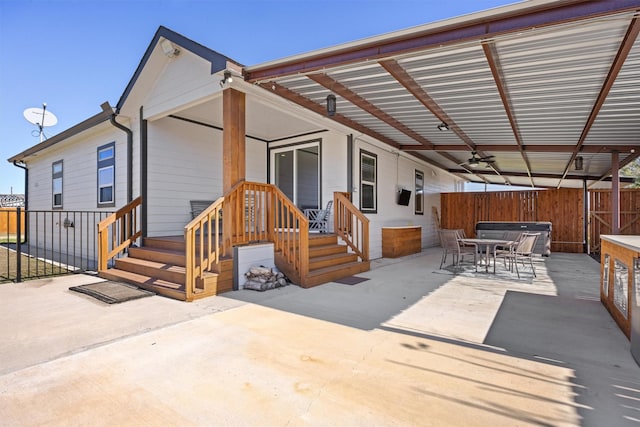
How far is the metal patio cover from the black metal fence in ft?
16.3

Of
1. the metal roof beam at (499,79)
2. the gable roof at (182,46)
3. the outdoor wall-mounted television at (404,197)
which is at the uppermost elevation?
the gable roof at (182,46)

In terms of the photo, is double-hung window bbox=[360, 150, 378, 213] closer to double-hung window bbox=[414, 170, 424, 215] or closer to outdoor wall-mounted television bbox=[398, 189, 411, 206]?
outdoor wall-mounted television bbox=[398, 189, 411, 206]

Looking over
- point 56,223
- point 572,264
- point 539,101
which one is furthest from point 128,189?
point 572,264

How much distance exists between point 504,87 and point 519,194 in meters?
8.16

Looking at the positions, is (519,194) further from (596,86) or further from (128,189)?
(128,189)

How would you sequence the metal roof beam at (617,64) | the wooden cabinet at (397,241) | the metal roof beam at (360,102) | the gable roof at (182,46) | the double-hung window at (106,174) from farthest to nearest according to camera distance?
the wooden cabinet at (397,241)
the double-hung window at (106,174)
the gable roof at (182,46)
the metal roof beam at (360,102)
the metal roof beam at (617,64)

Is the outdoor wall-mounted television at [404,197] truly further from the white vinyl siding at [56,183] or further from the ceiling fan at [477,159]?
the white vinyl siding at [56,183]

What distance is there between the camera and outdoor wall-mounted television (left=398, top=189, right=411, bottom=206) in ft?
31.6

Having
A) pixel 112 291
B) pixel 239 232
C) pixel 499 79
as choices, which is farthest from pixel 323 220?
pixel 499 79

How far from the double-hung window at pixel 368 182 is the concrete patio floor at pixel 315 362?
3.85 m

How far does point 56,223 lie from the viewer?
9.71 meters

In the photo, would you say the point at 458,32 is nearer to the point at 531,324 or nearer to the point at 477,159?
the point at 531,324

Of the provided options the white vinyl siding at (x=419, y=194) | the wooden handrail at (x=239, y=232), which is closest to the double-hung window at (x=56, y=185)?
the wooden handrail at (x=239, y=232)

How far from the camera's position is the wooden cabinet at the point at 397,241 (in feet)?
28.1
